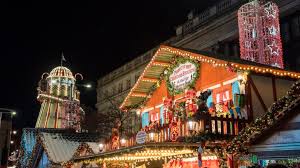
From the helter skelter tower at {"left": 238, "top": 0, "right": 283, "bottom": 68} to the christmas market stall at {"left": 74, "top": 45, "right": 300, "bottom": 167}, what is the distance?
5645mm

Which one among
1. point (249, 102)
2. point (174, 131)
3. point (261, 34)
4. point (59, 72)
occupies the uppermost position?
point (59, 72)

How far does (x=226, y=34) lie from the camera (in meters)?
33.4

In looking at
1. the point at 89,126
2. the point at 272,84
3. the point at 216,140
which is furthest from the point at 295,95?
the point at 89,126

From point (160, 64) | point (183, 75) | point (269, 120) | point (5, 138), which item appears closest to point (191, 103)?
point (183, 75)

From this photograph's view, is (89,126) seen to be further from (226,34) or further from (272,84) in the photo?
(272,84)

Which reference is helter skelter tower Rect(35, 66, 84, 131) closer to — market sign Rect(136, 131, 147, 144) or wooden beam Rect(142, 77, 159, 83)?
wooden beam Rect(142, 77, 159, 83)

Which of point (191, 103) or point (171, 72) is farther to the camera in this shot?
point (171, 72)

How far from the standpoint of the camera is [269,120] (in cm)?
1060

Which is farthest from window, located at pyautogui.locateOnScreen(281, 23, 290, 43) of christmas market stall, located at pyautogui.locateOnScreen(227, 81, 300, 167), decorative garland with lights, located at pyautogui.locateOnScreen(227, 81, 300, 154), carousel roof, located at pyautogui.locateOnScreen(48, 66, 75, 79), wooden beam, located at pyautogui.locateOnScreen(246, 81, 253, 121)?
carousel roof, located at pyautogui.locateOnScreen(48, 66, 75, 79)

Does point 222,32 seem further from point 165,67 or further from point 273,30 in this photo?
point 165,67

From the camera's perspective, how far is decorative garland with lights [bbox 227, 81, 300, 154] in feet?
33.2

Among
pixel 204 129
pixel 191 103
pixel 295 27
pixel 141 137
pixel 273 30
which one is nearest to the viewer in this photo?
pixel 204 129

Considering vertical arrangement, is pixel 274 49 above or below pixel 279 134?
above

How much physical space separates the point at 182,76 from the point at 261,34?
650 centimetres
